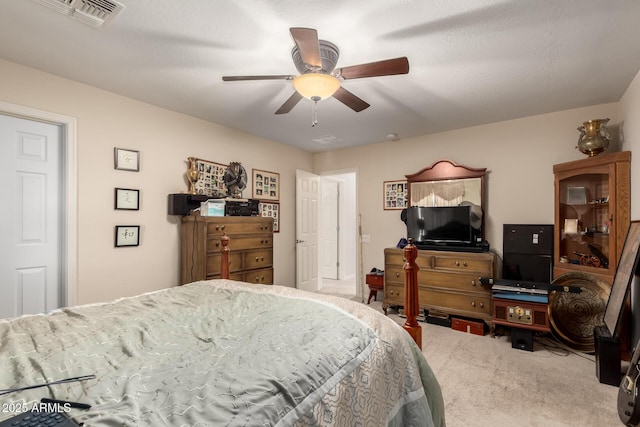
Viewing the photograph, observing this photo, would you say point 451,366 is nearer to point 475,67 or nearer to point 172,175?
point 475,67

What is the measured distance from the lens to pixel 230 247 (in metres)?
3.41

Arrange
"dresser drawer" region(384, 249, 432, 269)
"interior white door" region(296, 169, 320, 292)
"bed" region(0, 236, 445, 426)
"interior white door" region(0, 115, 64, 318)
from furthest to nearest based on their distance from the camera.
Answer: "interior white door" region(296, 169, 320, 292) → "dresser drawer" region(384, 249, 432, 269) → "interior white door" region(0, 115, 64, 318) → "bed" region(0, 236, 445, 426)

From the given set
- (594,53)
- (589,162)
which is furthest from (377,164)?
(594,53)

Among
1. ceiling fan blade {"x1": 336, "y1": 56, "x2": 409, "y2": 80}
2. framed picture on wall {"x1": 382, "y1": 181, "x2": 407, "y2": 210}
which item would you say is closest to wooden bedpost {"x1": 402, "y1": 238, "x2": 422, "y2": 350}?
ceiling fan blade {"x1": 336, "y1": 56, "x2": 409, "y2": 80}

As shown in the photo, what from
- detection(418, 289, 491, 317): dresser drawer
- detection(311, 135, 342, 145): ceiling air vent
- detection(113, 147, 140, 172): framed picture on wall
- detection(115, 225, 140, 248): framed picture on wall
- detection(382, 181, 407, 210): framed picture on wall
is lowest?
detection(418, 289, 491, 317): dresser drawer

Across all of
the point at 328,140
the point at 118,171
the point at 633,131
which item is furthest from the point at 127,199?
the point at 633,131

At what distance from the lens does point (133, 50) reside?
2176 mm

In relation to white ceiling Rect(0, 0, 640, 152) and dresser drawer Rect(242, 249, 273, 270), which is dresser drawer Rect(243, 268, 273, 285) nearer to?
→ dresser drawer Rect(242, 249, 273, 270)

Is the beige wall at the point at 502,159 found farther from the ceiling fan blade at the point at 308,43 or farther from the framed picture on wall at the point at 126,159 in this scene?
the framed picture on wall at the point at 126,159

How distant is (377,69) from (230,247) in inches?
95.3

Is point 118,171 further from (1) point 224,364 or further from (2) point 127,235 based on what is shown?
(1) point 224,364

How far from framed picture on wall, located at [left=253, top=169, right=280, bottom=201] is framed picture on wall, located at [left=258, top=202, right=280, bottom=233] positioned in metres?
0.09

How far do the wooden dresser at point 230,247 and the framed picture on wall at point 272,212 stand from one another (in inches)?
23.8

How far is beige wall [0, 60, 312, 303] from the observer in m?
2.59
